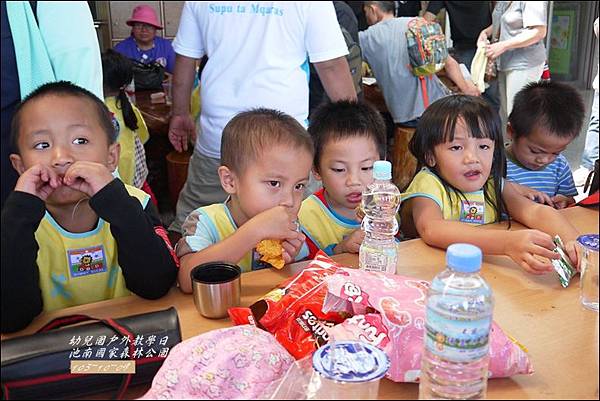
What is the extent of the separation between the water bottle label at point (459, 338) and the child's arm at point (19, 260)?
79 centimetres

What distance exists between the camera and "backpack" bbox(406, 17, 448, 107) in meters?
3.94

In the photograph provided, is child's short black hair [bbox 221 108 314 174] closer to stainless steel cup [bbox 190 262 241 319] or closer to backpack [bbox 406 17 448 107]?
stainless steel cup [bbox 190 262 241 319]

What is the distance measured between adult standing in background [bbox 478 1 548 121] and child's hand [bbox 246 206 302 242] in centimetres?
320

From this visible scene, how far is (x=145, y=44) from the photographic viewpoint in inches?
217

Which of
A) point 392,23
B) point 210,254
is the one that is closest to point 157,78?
point 392,23

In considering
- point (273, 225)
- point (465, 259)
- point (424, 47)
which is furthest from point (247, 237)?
point (424, 47)

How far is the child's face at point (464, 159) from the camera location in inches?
68.7

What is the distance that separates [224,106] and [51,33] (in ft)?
2.76

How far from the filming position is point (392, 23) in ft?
13.5

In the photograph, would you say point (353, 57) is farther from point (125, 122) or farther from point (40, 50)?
point (40, 50)

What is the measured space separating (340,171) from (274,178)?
1.06 feet

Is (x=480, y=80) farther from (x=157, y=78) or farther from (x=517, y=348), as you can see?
(x=517, y=348)

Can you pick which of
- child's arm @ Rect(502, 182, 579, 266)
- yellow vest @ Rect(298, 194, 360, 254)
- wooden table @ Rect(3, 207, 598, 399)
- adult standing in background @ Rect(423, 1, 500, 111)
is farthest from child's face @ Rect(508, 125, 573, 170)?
adult standing in background @ Rect(423, 1, 500, 111)

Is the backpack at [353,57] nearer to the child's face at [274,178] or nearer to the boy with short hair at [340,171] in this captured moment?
the boy with short hair at [340,171]
